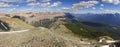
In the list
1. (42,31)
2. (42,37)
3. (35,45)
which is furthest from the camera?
(42,31)

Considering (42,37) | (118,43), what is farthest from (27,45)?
(118,43)

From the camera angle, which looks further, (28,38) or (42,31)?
(42,31)

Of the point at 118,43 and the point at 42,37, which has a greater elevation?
the point at 42,37

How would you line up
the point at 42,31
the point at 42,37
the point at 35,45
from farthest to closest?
the point at 42,31, the point at 42,37, the point at 35,45

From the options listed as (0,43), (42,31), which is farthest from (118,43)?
(0,43)

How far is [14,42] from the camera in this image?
47.1 metres

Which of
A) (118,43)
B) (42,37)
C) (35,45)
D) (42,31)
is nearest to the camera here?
(35,45)

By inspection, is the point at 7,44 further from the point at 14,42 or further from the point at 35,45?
the point at 35,45

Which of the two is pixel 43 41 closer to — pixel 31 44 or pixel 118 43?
pixel 31 44

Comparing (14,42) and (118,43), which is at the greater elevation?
(14,42)

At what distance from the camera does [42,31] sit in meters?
51.7

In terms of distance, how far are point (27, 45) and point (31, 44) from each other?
0.65 meters

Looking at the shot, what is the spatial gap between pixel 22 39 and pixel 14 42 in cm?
162

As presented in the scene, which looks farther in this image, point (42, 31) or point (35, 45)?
point (42, 31)
